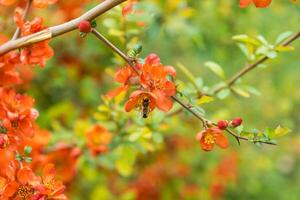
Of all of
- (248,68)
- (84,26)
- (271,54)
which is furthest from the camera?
(248,68)

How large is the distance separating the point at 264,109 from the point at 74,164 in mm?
1624

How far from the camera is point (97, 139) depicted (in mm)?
2473

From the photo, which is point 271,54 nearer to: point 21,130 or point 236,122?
point 236,122

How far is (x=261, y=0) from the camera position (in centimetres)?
139

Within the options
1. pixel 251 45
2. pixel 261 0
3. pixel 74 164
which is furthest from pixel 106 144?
pixel 261 0

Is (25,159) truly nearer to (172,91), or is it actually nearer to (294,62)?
(172,91)

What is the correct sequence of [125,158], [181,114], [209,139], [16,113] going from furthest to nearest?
[181,114], [125,158], [16,113], [209,139]

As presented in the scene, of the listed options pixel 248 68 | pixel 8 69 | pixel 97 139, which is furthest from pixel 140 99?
pixel 97 139

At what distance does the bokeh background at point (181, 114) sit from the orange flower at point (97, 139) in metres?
0.09

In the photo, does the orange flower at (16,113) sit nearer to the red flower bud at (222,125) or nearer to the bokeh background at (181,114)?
the red flower bud at (222,125)

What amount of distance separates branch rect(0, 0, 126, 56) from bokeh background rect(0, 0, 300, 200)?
1097mm

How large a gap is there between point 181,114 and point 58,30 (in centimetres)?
232

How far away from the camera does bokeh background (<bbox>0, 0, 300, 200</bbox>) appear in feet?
9.91

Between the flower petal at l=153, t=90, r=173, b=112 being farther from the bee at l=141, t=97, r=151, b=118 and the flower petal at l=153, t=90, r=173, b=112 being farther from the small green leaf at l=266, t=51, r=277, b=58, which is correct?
the small green leaf at l=266, t=51, r=277, b=58
